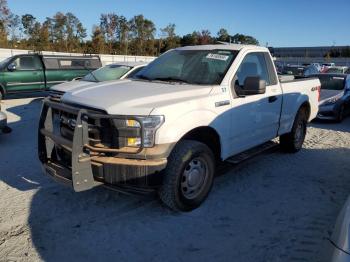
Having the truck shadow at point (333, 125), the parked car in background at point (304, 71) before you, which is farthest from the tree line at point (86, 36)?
the truck shadow at point (333, 125)

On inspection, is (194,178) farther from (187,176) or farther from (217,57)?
(217,57)

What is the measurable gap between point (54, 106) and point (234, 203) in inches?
99.7

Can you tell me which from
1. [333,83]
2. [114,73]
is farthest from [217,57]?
[333,83]

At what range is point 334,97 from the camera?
11.5 metres

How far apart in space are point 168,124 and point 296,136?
4.08 m

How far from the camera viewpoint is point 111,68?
35.2 ft

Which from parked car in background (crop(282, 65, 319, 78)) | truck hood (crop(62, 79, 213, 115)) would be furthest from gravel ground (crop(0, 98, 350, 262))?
parked car in background (crop(282, 65, 319, 78))

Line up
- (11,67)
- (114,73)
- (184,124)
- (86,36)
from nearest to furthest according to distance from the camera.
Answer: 1. (184,124)
2. (114,73)
3. (11,67)
4. (86,36)

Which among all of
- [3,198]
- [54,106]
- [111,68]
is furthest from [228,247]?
[111,68]

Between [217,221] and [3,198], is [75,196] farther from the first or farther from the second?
[217,221]

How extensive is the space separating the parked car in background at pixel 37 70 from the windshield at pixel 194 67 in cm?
1024

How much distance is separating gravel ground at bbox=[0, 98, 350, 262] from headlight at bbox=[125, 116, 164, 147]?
97cm

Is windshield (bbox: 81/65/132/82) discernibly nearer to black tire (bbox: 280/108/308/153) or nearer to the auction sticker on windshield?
black tire (bbox: 280/108/308/153)

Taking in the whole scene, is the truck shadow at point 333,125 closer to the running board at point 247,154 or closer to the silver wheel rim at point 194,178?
the running board at point 247,154
